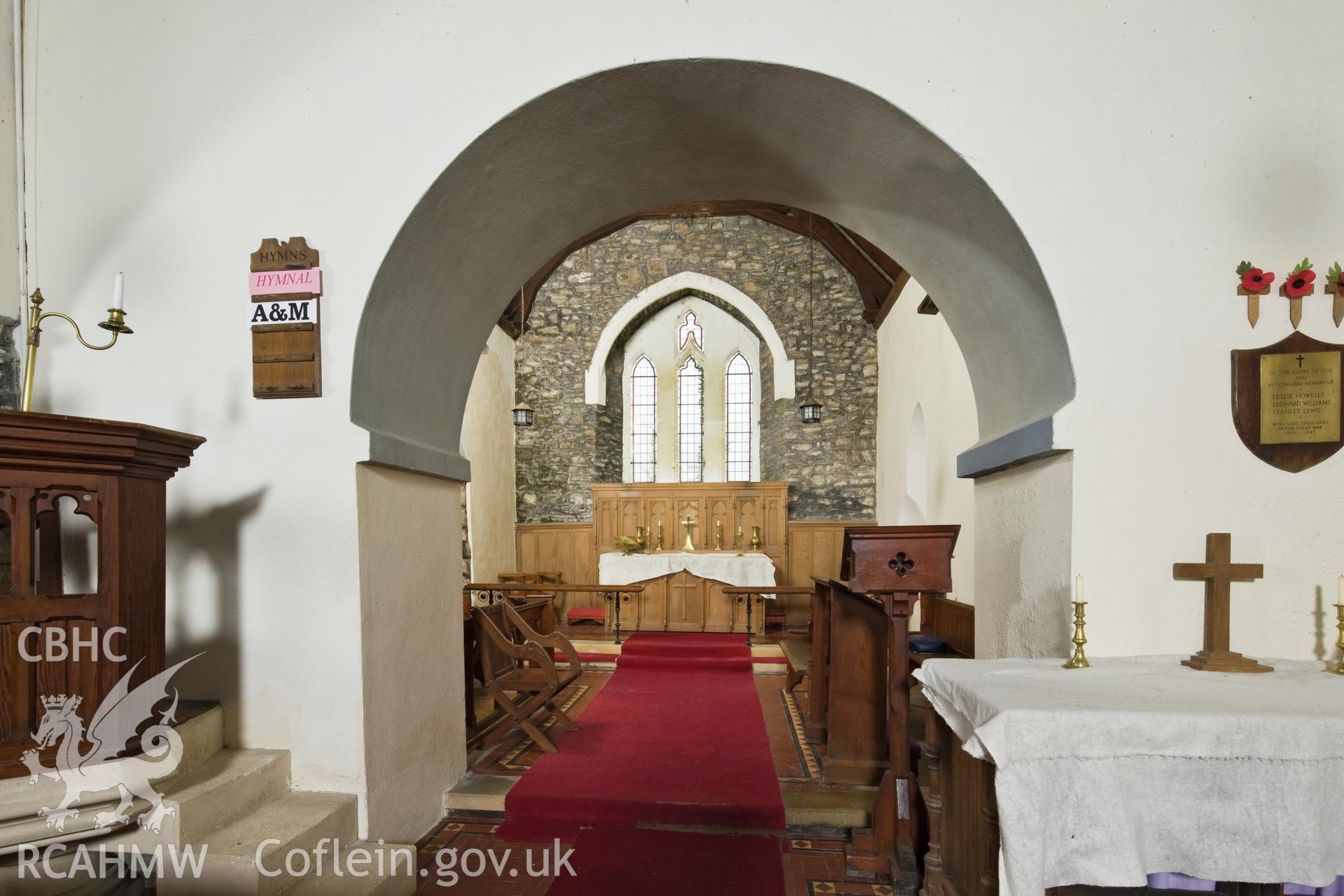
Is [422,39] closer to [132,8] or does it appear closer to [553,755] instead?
[132,8]

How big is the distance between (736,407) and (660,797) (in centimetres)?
875

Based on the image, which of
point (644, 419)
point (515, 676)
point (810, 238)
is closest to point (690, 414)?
point (644, 419)

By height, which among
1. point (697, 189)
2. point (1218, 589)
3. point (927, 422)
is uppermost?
point (697, 189)

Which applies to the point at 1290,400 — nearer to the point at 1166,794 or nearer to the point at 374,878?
the point at 1166,794

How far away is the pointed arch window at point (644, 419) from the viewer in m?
11.8

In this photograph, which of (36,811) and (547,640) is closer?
(36,811)

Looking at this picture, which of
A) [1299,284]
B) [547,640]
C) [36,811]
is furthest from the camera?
[547,640]

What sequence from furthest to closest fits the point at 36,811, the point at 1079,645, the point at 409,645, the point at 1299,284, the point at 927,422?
the point at 927,422 → the point at 409,645 → the point at 1299,284 → the point at 1079,645 → the point at 36,811

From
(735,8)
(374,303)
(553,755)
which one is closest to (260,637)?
(374,303)

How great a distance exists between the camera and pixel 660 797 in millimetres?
3525

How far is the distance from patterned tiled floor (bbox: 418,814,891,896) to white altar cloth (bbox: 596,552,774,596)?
17.0 ft

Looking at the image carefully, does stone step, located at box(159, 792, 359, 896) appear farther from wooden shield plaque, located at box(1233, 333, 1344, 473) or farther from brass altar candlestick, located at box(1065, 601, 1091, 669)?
wooden shield plaque, located at box(1233, 333, 1344, 473)

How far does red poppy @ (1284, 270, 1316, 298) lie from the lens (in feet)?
7.44

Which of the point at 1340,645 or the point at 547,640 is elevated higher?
the point at 1340,645
